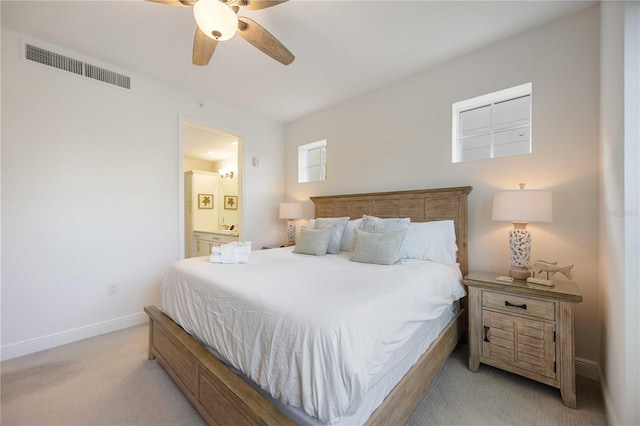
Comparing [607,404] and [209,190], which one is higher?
[209,190]

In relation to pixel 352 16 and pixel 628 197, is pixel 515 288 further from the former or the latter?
pixel 352 16

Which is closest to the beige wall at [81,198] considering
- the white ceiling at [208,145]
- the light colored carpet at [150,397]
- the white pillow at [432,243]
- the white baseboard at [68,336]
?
the white baseboard at [68,336]

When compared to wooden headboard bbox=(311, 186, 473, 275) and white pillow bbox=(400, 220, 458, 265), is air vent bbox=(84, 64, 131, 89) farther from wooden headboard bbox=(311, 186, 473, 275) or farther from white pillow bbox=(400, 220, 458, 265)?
white pillow bbox=(400, 220, 458, 265)

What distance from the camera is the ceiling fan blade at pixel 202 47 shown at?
186cm

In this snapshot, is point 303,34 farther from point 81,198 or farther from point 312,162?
point 81,198

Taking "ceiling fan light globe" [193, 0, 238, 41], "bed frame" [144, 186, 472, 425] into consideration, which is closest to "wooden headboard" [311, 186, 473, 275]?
"bed frame" [144, 186, 472, 425]

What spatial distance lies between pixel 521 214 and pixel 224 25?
7.97 feet

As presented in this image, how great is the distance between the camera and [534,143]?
2.27 meters

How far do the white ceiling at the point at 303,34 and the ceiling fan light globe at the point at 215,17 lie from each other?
0.65 metres

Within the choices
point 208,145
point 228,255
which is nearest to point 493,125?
point 228,255

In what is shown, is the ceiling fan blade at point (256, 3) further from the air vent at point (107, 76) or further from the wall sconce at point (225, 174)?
the wall sconce at point (225, 174)

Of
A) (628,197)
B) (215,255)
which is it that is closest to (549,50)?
(628,197)

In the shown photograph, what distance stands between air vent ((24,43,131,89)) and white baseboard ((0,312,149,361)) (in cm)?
260

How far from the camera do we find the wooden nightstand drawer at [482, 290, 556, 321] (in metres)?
1.77
